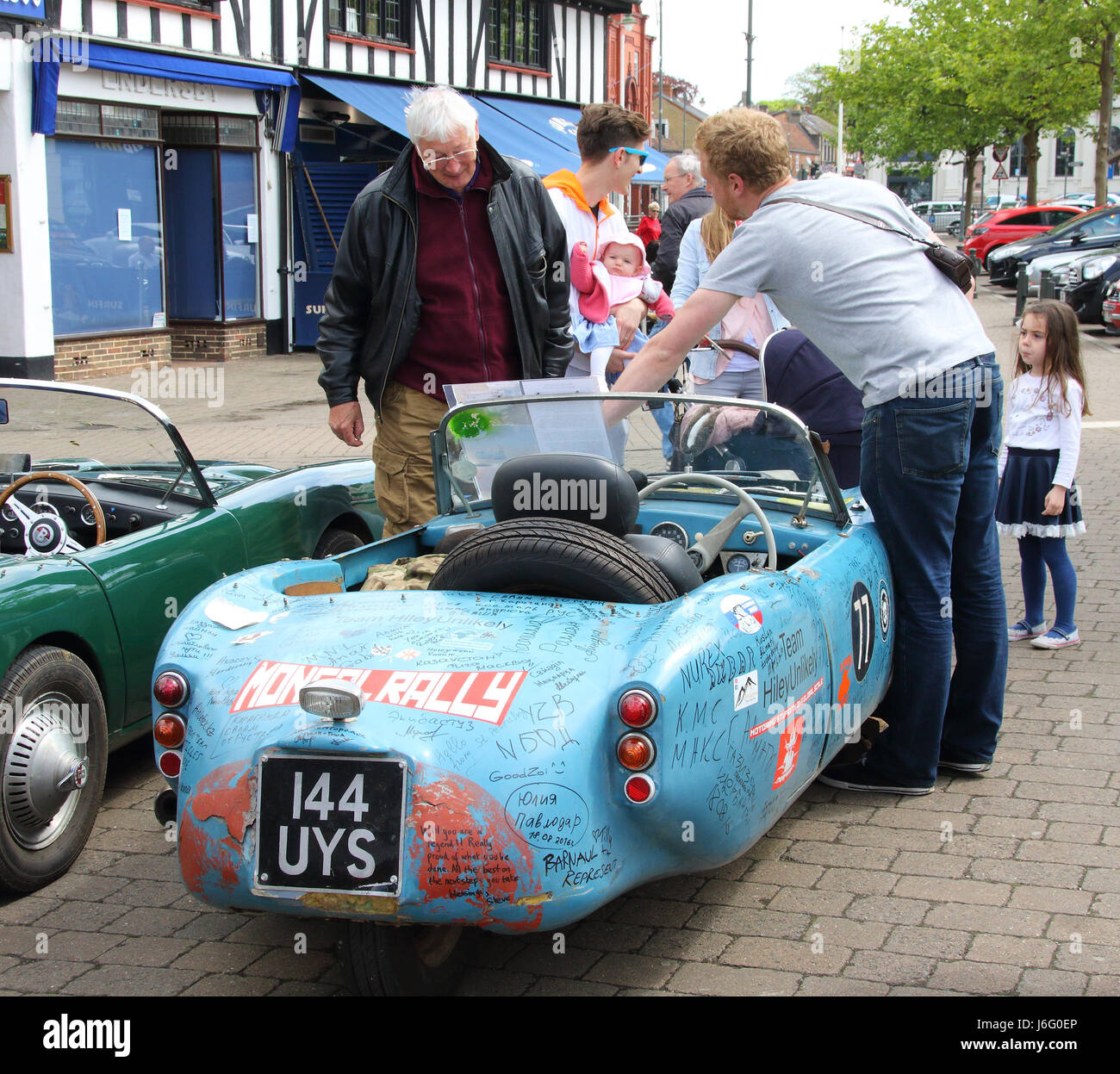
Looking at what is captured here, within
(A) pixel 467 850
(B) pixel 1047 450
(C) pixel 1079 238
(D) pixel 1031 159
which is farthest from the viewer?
(D) pixel 1031 159

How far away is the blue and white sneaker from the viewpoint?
5.86 meters

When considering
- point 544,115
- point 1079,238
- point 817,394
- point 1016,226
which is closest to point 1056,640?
point 817,394

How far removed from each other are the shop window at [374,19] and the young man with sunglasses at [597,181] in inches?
550

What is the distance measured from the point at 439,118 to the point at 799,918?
3.00 m

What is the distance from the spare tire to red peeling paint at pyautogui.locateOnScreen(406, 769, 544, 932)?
0.73 metres

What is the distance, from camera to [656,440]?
4.32m

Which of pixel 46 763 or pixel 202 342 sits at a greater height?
pixel 202 342

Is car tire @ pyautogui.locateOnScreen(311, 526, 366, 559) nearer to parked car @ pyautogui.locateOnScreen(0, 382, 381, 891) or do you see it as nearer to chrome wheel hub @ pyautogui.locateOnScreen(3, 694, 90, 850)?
parked car @ pyautogui.locateOnScreen(0, 382, 381, 891)

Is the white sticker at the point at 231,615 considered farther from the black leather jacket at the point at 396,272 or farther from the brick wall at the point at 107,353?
the brick wall at the point at 107,353

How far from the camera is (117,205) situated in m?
15.5

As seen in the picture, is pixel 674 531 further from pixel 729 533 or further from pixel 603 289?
pixel 603 289
